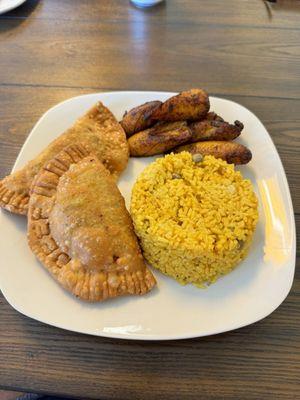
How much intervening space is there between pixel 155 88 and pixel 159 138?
616 millimetres

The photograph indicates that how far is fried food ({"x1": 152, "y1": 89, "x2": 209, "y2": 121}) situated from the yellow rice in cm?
29

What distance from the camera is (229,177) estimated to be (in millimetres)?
1485

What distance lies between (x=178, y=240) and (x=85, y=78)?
4.29 feet

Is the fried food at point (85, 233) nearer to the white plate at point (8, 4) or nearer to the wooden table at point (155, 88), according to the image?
the wooden table at point (155, 88)

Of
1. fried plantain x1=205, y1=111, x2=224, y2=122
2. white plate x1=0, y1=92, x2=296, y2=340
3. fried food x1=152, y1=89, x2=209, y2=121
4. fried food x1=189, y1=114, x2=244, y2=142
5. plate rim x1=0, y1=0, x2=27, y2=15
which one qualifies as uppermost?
plate rim x1=0, y1=0, x2=27, y2=15

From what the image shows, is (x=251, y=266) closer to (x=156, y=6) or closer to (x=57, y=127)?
(x=57, y=127)

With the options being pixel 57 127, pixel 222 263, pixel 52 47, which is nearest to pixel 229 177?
pixel 222 263

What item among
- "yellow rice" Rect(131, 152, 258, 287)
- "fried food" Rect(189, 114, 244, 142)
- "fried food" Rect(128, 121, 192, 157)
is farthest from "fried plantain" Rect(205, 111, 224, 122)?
"yellow rice" Rect(131, 152, 258, 287)

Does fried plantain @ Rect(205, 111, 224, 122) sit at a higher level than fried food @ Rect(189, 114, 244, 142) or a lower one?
higher

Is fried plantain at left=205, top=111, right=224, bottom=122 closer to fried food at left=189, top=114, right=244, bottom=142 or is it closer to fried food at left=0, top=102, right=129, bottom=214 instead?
fried food at left=189, top=114, right=244, bottom=142

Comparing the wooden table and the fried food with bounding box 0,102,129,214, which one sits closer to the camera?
the wooden table

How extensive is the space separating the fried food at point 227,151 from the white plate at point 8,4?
5.66 feet

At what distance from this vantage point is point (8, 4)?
99.5 inches

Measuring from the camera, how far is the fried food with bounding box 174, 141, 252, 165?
1.61 m
